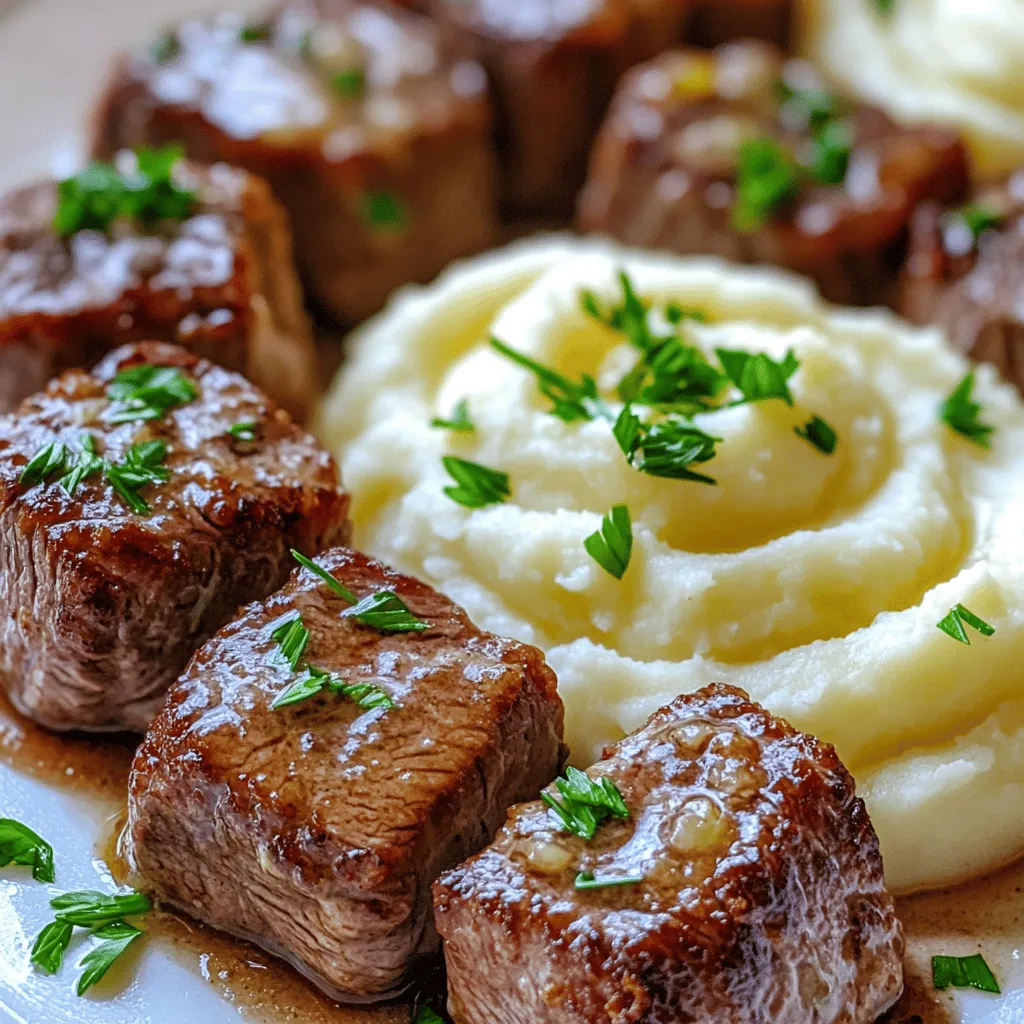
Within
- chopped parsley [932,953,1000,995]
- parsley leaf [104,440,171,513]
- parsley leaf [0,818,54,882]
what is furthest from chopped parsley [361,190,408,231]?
chopped parsley [932,953,1000,995]

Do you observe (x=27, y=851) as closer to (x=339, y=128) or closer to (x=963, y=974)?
(x=963, y=974)

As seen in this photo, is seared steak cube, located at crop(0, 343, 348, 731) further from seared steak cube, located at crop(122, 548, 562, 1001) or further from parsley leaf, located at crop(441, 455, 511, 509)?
parsley leaf, located at crop(441, 455, 511, 509)

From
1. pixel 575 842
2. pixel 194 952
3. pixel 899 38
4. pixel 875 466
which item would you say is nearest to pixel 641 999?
pixel 575 842

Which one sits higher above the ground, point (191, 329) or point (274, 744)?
point (191, 329)

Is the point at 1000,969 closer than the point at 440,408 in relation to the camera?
Yes

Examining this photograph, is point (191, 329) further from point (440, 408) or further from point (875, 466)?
point (875, 466)

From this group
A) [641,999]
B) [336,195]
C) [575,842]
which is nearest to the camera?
[641,999]

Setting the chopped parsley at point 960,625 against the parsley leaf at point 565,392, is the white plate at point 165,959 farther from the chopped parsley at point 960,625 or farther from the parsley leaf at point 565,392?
the parsley leaf at point 565,392
